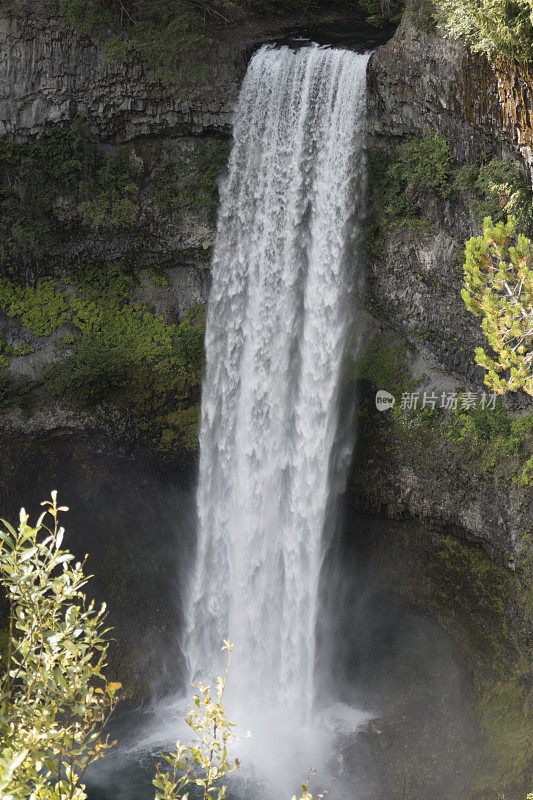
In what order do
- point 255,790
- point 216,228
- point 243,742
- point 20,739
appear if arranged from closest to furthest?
point 20,739, point 255,790, point 243,742, point 216,228

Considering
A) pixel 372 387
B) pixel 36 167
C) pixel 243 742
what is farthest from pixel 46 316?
A: pixel 243 742

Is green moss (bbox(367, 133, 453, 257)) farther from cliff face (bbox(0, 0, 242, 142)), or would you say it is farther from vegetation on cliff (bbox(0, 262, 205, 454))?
vegetation on cliff (bbox(0, 262, 205, 454))

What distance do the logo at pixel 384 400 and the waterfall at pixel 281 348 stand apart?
111cm

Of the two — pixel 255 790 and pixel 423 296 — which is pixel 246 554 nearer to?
pixel 255 790

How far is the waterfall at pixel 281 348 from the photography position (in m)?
15.7

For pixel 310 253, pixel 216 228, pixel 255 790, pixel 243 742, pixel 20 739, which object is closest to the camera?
pixel 20 739

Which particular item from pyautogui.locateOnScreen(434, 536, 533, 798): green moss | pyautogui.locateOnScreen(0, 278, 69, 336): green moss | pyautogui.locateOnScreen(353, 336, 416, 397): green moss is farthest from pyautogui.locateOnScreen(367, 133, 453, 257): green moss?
pyautogui.locateOnScreen(0, 278, 69, 336): green moss

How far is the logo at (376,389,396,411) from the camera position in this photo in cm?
1678

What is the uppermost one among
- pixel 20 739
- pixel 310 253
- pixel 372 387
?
pixel 310 253

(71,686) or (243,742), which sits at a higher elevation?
(71,686)

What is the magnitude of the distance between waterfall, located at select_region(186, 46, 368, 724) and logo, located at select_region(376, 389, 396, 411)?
1.11 metres

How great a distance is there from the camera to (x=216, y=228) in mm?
17703

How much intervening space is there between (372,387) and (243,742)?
8.18 meters

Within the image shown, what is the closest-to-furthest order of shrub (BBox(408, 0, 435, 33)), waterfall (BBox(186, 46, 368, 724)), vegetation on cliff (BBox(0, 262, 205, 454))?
shrub (BBox(408, 0, 435, 33)), waterfall (BBox(186, 46, 368, 724)), vegetation on cliff (BBox(0, 262, 205, 454))
